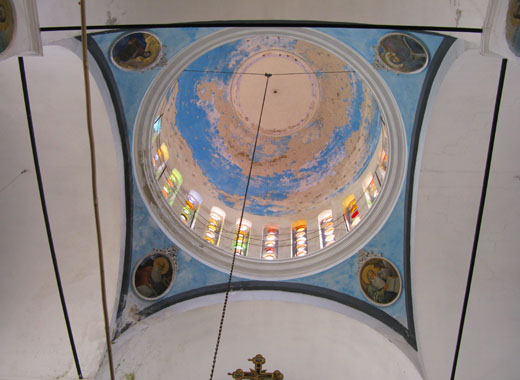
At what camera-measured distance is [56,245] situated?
362 inches

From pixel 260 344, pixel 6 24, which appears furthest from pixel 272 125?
pixel 6 24

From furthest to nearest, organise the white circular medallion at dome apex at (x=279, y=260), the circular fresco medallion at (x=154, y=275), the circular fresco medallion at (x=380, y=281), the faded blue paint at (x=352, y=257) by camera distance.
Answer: the circular fresco medallion at (x=154, y=275) → the circular fresco medallion at (x=380, y=281) → the white circular medallion at dome apex at (x=279, y=260) → the faded blue paint at (x=352, y=257)

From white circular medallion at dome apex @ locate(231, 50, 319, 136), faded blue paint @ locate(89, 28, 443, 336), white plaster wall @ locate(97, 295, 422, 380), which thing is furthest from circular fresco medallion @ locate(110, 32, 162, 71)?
white plaster wall @ locate(97, 295, 422, 380)

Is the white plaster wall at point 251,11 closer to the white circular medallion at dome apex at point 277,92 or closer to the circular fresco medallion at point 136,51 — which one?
the circular fresco medallion at point 136,51

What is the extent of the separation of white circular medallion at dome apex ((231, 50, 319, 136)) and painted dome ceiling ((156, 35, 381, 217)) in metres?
0.03

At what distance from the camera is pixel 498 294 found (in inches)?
342

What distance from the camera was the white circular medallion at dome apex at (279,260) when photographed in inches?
321

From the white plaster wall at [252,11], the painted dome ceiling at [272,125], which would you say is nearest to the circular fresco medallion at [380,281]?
the painted dome ceiling at [272,125]

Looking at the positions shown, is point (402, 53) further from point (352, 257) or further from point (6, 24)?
point (6, 24)

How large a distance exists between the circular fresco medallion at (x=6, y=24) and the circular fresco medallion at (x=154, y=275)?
6.04 meters

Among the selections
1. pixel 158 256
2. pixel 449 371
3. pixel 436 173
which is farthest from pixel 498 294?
pixel 158 256

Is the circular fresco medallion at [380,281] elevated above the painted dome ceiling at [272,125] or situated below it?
below

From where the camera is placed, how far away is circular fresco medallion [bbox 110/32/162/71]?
7598 mm

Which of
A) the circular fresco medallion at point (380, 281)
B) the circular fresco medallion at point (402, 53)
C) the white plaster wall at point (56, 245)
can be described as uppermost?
the circular fresco medallion at point (402, 53)
